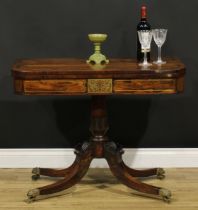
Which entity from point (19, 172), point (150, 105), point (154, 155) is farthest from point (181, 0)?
point (19, 172)

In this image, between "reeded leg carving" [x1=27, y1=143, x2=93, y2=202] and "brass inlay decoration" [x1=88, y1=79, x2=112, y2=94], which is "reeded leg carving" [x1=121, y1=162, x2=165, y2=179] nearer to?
"reeded leg carving" [x1=27, y1=143, x2=93, y2=202]

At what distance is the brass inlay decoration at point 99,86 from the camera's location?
8.59 feet

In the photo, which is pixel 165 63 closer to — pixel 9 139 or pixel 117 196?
pixel 117 196

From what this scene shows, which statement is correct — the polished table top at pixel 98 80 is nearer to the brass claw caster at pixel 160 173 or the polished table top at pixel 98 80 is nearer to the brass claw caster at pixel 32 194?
the brass claw caster at pixel 32 194

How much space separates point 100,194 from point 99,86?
0.76 metres

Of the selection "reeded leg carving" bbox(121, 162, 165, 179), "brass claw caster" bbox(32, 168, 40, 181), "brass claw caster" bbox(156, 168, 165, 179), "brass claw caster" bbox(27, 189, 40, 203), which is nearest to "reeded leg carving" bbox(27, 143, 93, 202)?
"brass claw caster" bbox(27, 189, 40, 203)

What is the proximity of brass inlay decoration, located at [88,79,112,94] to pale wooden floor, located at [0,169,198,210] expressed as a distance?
0.71m

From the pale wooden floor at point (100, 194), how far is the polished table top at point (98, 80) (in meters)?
0.70

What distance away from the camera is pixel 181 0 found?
325cm

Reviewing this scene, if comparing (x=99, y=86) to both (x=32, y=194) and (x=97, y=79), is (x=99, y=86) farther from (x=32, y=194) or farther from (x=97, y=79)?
(x=32, y=194)

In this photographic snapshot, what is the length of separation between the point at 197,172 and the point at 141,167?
404 millimetres

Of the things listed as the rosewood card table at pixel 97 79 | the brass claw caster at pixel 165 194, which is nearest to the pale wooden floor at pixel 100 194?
the brass claw caster at pixel 165 194

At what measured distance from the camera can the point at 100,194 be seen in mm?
2984

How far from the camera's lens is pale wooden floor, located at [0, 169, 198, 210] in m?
2.81
